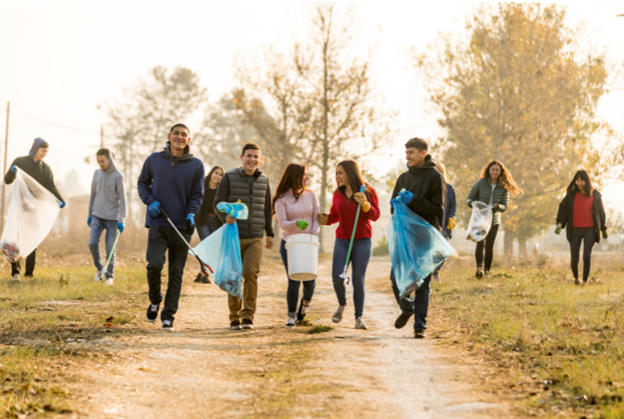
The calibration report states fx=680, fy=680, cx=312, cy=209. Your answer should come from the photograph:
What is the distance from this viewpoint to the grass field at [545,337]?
462cm

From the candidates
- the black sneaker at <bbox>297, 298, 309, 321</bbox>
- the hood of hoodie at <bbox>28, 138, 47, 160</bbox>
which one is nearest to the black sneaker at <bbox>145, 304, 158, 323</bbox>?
the black sneaker at <bbox>297, 298, 309, 321</bbox>

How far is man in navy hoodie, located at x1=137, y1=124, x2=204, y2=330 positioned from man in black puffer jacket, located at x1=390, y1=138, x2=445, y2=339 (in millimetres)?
2335

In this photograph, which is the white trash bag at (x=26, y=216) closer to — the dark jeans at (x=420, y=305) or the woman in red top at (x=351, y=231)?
the woman in red top at (x=351, y=231)

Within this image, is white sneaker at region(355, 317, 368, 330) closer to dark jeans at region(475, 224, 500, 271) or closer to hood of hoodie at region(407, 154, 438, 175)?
hood of hoodie at region(407, 154, 438, 175)

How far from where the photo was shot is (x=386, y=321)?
8.42 metres

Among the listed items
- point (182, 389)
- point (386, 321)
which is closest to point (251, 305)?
point (386, 321)

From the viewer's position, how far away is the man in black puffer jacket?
7.18 metres

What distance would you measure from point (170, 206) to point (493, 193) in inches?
271

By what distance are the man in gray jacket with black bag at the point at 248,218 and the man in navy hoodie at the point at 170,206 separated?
1.20ft

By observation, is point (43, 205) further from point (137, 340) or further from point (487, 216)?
point (487, 216)

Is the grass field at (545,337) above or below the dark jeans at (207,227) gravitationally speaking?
below

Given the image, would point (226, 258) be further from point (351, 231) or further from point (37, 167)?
point (37, 167)

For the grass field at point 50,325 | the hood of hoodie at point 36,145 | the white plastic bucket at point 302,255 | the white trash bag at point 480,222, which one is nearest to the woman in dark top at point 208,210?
the grass field at point 50,325

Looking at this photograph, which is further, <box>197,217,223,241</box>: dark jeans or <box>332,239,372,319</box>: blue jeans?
<box>197,217,223,241</box>: dark jeans
